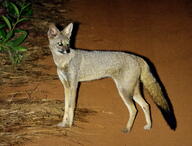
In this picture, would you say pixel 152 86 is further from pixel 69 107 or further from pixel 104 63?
pixel 69 107

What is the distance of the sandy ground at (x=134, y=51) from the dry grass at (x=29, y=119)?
9.0 inches

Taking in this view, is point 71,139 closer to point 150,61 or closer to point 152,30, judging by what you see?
point 150,61

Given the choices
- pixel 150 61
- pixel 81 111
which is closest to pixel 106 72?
pixel 81 111

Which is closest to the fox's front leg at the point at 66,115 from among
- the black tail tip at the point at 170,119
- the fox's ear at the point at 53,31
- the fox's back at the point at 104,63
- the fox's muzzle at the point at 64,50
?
the fox's back at the point at 104,63

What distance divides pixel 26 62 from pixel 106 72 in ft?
10.7

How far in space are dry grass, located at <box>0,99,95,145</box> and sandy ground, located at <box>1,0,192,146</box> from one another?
23cm

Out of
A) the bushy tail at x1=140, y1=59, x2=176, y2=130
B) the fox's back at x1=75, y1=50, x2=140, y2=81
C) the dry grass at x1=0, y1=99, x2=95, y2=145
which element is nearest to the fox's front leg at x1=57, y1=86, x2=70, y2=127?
the dry grass at x1=0, y1=99, x2=95, y2=145

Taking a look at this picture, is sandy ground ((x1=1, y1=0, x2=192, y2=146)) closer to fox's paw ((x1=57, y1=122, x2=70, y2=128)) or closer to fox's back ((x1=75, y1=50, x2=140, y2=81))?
fox's paw ((x1=57, y1=122, x2=70, y2=128))

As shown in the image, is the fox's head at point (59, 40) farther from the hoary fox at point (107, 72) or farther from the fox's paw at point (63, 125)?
the fox's paw at point (63, 125)

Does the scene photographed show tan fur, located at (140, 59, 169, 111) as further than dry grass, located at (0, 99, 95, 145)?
Yes

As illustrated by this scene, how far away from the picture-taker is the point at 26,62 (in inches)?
378

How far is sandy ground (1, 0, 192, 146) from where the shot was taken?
660 centimetres

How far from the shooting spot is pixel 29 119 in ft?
23.1

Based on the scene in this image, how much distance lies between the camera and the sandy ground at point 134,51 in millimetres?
6598
